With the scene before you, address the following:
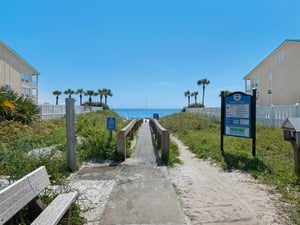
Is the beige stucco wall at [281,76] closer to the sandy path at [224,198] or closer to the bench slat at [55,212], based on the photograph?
the sandy path at [224,198]

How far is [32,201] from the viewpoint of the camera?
278cm

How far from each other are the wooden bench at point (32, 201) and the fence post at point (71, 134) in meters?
2.78

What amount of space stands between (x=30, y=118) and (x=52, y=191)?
9399mm

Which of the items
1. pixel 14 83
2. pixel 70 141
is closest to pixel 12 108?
pixel 70 141

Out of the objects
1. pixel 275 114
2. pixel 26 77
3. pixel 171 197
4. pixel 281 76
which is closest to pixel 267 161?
pixel 171 197

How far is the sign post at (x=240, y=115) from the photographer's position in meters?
7.42

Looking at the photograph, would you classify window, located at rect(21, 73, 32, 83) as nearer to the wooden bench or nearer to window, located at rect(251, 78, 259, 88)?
window, located at rect(251, 78, 259, 88)

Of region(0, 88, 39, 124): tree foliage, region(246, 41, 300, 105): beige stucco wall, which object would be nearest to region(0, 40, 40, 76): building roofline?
region(0, 88, 39, 124): tree foliage

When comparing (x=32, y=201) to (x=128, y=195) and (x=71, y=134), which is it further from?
(x=71, y=134)

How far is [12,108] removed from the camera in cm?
1080

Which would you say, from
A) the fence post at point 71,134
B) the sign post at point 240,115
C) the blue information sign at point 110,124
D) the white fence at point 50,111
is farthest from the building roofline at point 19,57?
the sign post at point 240,115

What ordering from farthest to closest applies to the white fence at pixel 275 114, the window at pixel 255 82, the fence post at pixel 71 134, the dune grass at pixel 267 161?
1. the window at pixel 255 82
2. the white fence at pixel 275 114
3. the fence post at pixel 71 134
4. the dune grass at pixel 267 161

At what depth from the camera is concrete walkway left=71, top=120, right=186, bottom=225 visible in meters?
3.33

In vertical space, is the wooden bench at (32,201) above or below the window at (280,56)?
below
